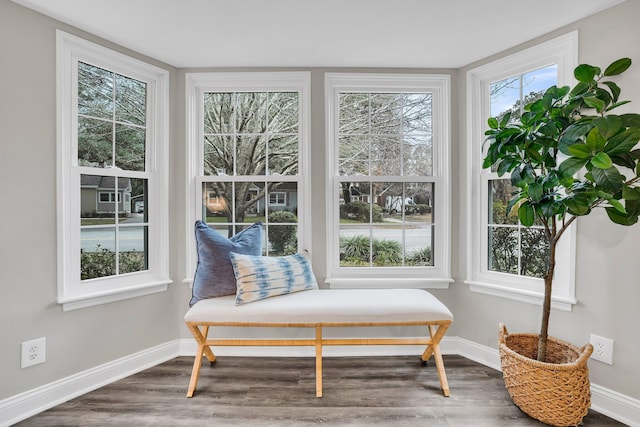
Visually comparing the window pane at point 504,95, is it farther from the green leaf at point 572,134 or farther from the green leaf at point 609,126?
the green leaf at point 609,126

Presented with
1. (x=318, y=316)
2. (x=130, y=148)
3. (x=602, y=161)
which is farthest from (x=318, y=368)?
(x=130, y=148)

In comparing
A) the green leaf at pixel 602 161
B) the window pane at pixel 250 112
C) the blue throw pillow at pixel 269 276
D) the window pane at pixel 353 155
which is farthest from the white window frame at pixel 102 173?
the green leaf at pixel 602 161

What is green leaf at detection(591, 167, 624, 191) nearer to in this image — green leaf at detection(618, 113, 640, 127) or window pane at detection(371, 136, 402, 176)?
green leaf at detection(618, 113, 640, 127)

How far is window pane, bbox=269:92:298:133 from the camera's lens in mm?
2600

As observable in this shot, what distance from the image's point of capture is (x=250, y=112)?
262 cm

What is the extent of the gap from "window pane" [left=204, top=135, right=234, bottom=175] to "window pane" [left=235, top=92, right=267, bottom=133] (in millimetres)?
192

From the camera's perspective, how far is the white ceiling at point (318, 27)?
1770mm

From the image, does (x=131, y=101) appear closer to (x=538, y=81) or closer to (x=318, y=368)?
(x=318, y=368)

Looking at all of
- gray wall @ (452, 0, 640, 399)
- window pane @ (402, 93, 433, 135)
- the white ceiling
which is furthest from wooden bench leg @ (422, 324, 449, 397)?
the white ceiling

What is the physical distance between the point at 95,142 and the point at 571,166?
2840 mm

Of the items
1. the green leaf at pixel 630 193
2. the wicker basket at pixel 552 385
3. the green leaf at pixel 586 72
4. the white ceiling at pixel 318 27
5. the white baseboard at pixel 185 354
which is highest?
the white ceiling at pixel 318 27

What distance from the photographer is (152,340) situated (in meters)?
2.40

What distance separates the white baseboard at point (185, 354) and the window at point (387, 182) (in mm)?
566

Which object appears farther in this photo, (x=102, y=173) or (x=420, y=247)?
(x=420, y=247)
